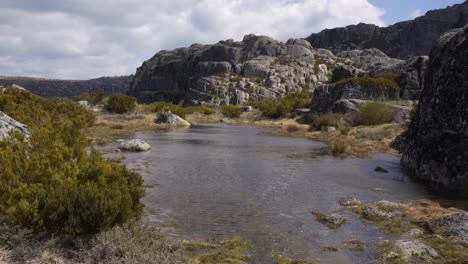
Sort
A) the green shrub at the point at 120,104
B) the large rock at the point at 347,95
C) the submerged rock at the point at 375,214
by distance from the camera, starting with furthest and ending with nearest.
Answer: the green shrub at the point at 120,104 < the large rock at the point at 347,95 < the submerged rock at the point at 375,214

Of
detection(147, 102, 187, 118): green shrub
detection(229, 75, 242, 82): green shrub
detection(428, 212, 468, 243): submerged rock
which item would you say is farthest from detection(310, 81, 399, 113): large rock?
detection(229, 75, 242, 82): green shrub

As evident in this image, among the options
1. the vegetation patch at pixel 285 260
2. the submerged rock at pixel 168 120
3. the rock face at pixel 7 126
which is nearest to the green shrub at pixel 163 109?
the submerged rock at pixel 168 120

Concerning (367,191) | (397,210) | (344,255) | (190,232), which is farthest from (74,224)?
(367,191)

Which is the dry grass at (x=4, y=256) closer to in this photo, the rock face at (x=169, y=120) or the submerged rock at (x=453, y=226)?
the submerged rock at (x=453, y=226)

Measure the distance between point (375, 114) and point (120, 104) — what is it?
43.4 metres

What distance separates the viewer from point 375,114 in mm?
54500

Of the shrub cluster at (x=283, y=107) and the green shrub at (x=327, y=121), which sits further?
the shrub cluster at (x=283, y=107)

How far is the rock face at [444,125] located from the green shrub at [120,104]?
5516 centimetres

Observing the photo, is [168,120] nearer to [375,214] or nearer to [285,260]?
[375,214]

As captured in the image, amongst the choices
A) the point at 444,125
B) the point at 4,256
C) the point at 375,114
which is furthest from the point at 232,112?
the point at 4,256

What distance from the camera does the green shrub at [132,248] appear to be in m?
9.24

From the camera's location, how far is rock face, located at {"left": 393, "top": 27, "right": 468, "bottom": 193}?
20984 mm

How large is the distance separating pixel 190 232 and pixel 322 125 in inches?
1847

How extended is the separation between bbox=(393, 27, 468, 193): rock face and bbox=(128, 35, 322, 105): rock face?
103328 millimetres
